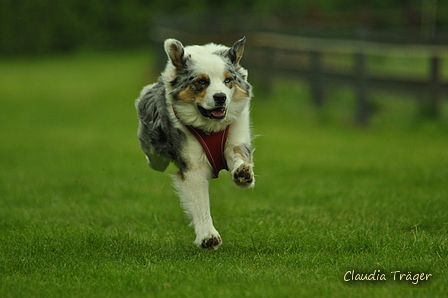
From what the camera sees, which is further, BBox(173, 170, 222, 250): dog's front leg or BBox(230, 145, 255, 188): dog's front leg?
BBox(173, 170, 222, 250): dog's front leg

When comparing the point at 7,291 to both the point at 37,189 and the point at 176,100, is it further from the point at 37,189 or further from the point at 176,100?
the point at 37,189

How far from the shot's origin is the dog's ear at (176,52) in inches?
235

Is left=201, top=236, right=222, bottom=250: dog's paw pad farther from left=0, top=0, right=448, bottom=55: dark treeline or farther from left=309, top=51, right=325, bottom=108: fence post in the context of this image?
left=0, top=0, right=448, bottom=55: dark treeline

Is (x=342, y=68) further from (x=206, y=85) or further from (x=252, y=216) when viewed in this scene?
(x=206, y=85)

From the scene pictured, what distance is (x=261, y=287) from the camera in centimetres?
483

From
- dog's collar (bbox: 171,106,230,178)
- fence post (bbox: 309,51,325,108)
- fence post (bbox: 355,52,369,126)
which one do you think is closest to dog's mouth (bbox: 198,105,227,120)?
dog's collar (bbox: 171,106,230,178)

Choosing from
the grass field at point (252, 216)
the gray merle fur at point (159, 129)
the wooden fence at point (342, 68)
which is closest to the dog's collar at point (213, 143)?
the gray merle fur at point (159, 129)

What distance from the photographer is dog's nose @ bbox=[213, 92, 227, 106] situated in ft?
18.9

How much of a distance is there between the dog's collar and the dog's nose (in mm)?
456

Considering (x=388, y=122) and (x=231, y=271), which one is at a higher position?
(x=231, y=271)

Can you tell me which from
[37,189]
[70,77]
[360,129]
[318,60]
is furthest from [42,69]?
[37,189]

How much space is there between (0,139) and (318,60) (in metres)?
8.29

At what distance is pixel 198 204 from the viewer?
5.99 meters

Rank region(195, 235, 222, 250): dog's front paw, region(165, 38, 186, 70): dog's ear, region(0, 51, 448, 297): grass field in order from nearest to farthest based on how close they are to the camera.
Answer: region(0, 51, 448, 297): grass field → region(195, 235, 222, 250): dog's front paw → region(165, 38, 186, 70): dog's ear
